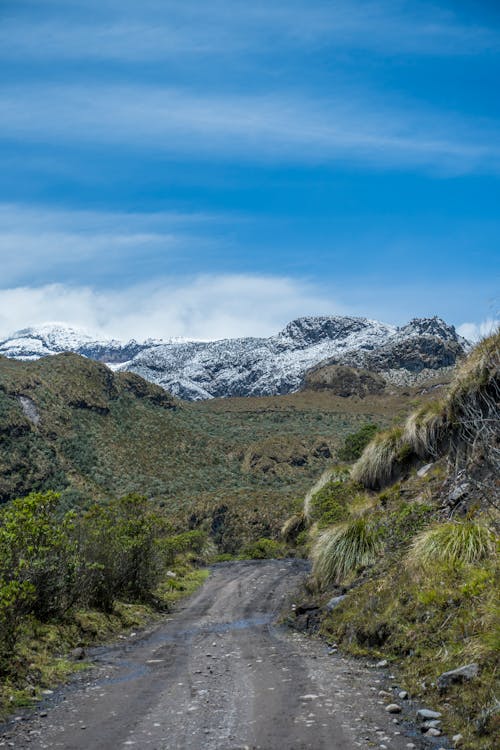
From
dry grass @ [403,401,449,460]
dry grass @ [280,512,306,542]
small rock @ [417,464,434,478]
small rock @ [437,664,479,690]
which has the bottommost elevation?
dry grass @ [280,512,306,542]

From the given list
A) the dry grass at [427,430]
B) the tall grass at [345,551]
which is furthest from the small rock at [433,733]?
the dry grass at [427,430]

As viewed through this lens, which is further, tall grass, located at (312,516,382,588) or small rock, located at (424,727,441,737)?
tall grass, located at (312,516,382,588)

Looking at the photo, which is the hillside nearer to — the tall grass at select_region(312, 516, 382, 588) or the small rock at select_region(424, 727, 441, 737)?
the tall grass at select_region(312, 516, 382, 588)

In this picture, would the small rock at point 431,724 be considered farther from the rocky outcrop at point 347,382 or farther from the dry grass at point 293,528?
the rocky outcrop at point 347,382

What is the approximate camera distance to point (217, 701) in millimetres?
7676

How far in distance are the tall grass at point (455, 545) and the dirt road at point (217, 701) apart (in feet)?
7.30

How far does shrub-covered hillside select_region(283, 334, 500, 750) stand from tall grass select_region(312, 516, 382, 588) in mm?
27

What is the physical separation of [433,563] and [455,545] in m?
0.48

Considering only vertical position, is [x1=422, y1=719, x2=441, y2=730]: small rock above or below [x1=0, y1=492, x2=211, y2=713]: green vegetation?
below

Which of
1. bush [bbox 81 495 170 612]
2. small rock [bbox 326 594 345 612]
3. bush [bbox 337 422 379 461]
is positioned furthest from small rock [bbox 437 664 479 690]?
bush [bbox 337 422 379 461]

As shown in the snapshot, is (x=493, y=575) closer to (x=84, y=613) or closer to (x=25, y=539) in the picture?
(x=25, y=539)

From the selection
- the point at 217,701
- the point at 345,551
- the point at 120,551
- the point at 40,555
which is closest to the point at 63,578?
the point at 40,555

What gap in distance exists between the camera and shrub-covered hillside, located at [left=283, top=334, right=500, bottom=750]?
22.2 feet

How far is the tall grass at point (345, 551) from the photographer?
1348 centimetres
